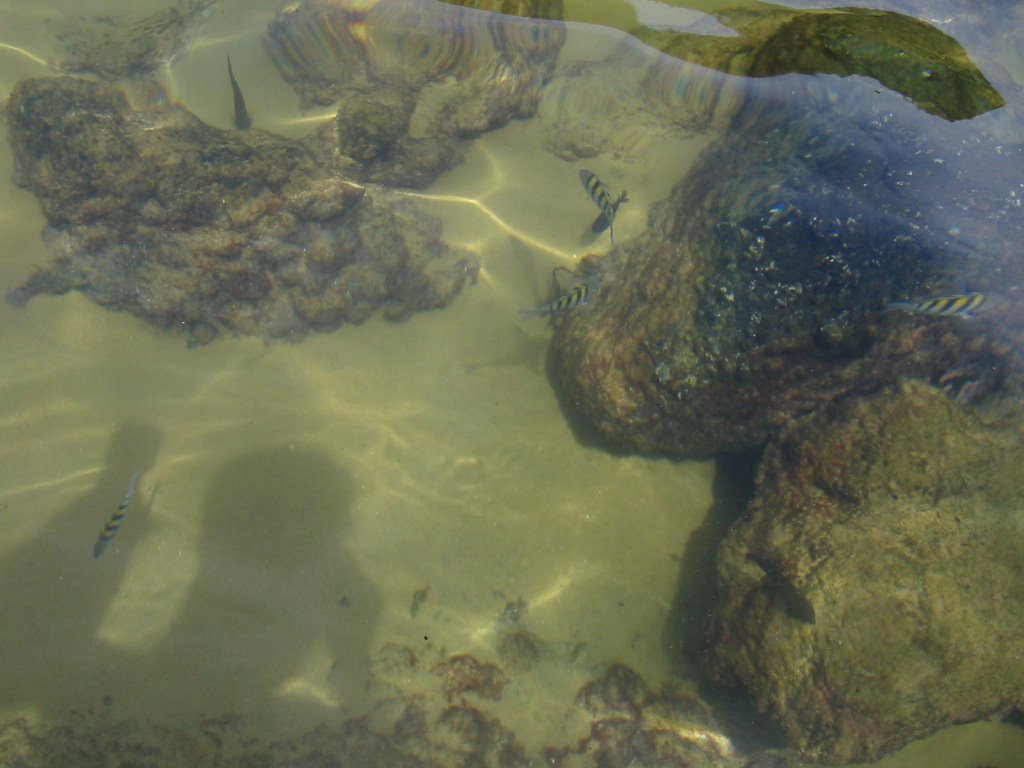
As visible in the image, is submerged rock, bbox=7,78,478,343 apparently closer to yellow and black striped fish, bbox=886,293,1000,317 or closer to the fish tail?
the fish tail

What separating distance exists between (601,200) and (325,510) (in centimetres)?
348

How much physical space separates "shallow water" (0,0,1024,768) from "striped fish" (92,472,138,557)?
0.12 metres

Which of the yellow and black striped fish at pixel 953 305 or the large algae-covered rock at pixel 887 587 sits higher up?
the yellow and black striped fish at pixel 953 305

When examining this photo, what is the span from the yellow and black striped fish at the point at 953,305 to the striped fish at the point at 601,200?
226 cm

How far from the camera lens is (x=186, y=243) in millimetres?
5363

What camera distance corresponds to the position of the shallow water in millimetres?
4305

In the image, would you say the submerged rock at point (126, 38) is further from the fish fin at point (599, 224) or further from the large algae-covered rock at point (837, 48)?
the fish fin at point (599, 224)

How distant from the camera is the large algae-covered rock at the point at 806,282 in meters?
4.13

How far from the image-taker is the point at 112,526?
4191 millimetres

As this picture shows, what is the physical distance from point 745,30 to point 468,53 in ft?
9.36

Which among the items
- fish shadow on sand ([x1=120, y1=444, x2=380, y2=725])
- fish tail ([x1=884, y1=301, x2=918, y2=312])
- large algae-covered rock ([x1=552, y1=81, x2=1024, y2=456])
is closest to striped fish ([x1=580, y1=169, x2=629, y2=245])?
large algae-covered rock ([x1=552, y1=81, x2=1024, y2=456])

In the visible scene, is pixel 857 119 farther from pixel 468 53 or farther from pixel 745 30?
pixel 468 53

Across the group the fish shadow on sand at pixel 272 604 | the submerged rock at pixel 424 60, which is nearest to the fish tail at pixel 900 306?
the submerged rock at pixel 424 60

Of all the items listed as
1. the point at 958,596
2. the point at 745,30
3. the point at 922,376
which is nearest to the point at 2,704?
the point at 958,596
